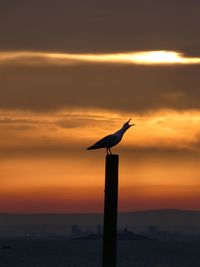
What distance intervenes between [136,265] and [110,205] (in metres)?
150

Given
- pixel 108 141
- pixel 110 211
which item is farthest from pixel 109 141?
pixel 110 211

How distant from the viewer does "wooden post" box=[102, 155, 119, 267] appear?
82.9ft

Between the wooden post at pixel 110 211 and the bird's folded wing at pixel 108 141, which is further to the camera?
the bird's folded wing at pixel 108 141

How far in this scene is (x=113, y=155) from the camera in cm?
2538

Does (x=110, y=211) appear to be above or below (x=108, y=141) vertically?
below

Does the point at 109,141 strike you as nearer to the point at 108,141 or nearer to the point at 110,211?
the point at 108,141

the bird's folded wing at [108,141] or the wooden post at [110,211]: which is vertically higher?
the bird's folded wing at [108,141]

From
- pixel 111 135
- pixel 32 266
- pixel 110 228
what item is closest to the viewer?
pixel 110 228

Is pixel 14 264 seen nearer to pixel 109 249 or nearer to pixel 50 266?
pixel 50 266

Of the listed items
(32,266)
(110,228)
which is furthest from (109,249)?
(32,266)

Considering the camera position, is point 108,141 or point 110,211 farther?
point 108,141

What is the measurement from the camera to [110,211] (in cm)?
2528

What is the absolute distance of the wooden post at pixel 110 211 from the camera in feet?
82.9

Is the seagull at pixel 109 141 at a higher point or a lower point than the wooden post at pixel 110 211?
higher
